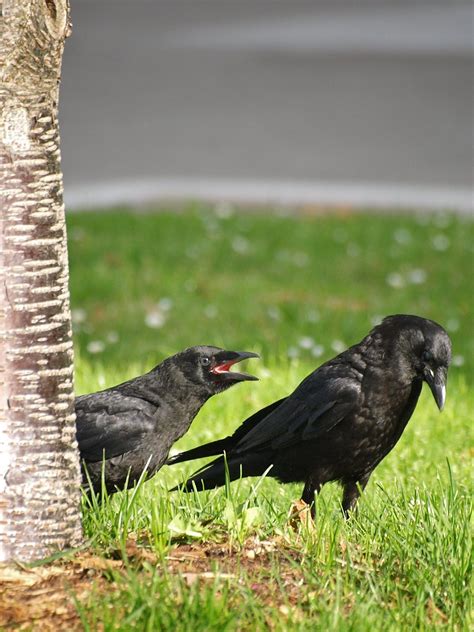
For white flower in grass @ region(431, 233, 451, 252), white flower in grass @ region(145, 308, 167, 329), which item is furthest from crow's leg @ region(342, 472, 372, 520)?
white flower in grass @ region(431, 233, 451, 252)

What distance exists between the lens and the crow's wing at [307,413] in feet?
14.1

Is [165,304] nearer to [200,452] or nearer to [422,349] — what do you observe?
[200,452]

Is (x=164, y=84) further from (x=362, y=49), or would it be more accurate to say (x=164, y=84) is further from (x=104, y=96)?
(x=362, y=49)

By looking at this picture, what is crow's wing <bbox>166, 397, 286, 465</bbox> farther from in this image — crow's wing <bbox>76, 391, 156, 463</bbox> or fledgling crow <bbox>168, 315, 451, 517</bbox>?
crow's wing <bbox>76, 391, 156, 463</bbox>

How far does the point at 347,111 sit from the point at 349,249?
586 centimetres

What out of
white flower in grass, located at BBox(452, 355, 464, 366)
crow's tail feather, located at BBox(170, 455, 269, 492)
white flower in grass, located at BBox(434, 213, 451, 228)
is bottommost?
crow's tail feather, located at BBox(170, 455, 269, 492)

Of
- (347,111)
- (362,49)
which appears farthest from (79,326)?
(362,49)

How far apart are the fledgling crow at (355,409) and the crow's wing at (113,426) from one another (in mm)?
215

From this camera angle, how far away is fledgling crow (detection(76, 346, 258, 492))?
4430 millimetres

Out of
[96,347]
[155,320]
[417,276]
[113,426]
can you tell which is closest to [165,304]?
[155,320]

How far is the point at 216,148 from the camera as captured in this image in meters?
14.0

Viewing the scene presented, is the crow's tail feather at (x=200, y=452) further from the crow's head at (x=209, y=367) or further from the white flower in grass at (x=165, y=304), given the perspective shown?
the white flower in grass at (x=165, y=304)

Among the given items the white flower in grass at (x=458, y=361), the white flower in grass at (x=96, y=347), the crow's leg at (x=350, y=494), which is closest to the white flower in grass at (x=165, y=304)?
the white flower in grass at (x=96, y=347)

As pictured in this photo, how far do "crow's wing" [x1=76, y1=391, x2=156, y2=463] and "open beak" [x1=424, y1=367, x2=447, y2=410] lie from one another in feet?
3.41
